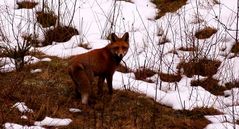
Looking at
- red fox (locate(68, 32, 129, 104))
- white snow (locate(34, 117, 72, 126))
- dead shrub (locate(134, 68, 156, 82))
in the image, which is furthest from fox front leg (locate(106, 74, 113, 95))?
dead shrub (locate(134, 68, 156, 82))

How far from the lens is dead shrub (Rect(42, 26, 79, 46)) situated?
371 inches

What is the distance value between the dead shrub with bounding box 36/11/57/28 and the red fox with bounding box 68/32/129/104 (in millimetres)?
3146

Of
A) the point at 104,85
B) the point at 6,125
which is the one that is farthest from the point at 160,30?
the point at 6,125

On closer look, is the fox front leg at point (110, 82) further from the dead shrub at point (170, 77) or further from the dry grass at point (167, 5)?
the dry grass at point (167, 5)

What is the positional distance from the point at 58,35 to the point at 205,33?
9.29 ft

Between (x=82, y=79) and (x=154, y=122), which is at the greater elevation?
(x=82, y=79)

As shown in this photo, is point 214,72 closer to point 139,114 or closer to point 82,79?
point 139,114

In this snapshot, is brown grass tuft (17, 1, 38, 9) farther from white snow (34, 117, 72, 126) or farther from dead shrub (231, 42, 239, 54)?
white snow (34, 117, 72, 126)

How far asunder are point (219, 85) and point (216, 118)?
4.31 ft

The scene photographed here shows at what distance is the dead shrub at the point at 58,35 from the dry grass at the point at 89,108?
6.40 ft

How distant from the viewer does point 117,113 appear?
6.58 metres

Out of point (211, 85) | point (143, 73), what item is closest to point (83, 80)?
point (143, 73)

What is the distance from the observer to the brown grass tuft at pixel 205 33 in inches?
363

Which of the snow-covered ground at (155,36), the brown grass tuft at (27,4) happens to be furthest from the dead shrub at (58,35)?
the brown grass tuft at (27,4)
